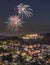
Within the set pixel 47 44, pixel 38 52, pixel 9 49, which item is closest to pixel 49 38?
pixel 47 44

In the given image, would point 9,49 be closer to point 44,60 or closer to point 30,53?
point 30,53

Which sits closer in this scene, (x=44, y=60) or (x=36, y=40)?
(x=36, y=40)

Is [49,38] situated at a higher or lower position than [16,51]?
higher

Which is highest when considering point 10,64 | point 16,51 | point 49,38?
point 49,38

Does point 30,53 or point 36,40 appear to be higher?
point 36,40

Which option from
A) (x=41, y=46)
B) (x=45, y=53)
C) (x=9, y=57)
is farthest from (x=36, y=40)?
(x=9, y=57)

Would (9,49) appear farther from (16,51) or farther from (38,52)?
(38,52)

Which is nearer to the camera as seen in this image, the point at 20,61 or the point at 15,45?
the point at 15,45
